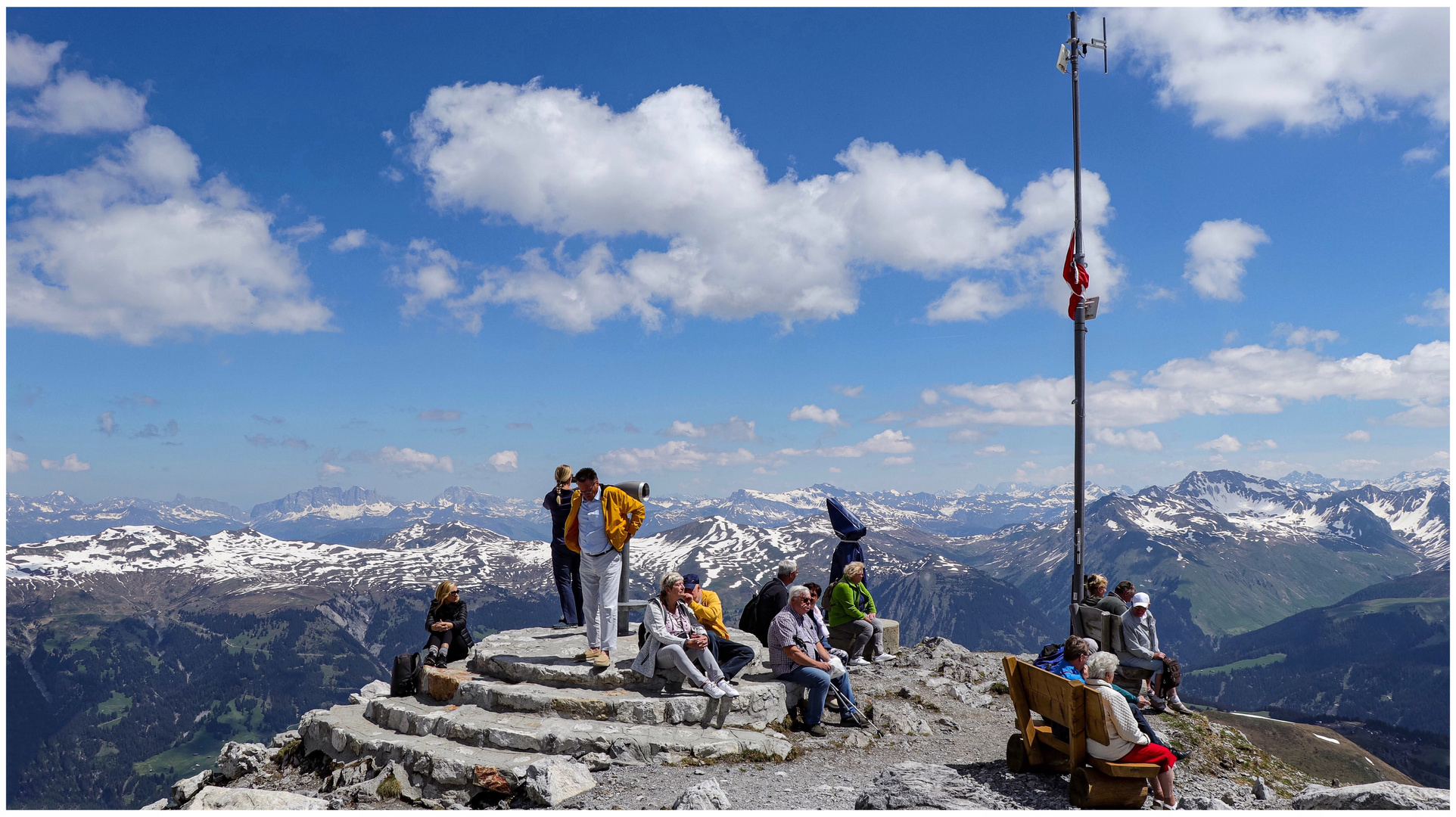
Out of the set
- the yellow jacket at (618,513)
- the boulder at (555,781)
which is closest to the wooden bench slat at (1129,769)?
the boulder at (555,781)

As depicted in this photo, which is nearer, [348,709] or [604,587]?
[604,587]

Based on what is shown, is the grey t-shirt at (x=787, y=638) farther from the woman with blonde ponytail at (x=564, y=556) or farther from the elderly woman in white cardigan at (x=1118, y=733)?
the elderly woman in white cardigan at (x=1118, y=733)

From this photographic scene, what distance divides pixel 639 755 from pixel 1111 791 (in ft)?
20.6

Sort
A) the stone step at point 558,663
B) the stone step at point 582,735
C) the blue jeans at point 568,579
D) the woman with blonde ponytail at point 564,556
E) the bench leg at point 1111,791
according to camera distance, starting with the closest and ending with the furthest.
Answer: the bench leg at point 1111,791, the stone step at point 582,735, the stone step at point 558,663, the woman with blonde ponytail at point 564,556, the blue jeans at point 568,579

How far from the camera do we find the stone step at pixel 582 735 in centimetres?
1143

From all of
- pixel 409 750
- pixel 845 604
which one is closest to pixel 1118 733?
pixel 845 604

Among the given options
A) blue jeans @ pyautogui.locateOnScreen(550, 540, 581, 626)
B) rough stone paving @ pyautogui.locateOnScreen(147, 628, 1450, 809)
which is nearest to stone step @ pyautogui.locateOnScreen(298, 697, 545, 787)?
rough stone paving @ pyautogui.locateOnScreen(147, 628, 1450, 809)

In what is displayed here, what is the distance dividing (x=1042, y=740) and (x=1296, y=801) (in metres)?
3.29

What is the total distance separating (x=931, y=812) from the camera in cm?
896

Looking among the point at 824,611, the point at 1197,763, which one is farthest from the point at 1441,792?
the point at 824,611

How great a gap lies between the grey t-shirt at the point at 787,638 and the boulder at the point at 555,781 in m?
3.77

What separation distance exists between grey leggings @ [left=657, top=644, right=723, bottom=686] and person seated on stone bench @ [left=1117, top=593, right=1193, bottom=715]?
7.61 meters

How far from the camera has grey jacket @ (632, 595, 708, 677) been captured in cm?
1259

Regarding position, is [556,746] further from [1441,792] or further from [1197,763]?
[1441,792]
